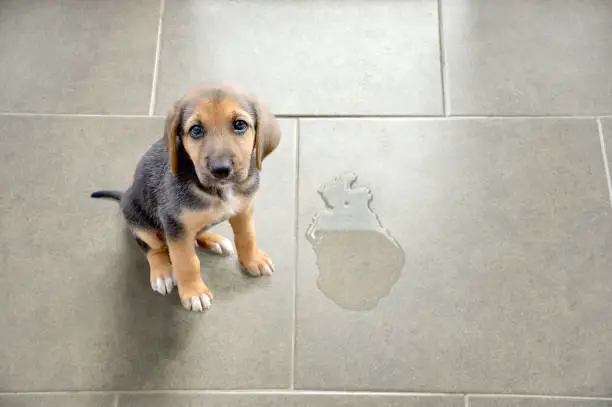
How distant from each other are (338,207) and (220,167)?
0.74 metres

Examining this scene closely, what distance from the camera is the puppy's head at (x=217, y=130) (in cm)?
163

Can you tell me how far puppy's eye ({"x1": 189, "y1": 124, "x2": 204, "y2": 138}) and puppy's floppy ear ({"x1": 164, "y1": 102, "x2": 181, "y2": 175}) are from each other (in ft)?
0.15

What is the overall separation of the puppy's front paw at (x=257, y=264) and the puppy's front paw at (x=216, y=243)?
0.07 m

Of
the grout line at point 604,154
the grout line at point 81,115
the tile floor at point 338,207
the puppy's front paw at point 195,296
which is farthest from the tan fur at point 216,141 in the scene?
the grout line at point 604,154

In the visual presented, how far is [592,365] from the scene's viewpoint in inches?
80.7

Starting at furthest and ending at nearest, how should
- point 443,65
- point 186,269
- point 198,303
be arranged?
point 443,65, point 198,303, point 186,269

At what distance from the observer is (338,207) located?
230 centimetres

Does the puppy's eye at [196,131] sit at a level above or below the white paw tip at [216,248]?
above

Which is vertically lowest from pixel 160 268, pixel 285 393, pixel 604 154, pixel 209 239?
pixel 285 393

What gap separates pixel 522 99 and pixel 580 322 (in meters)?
0.80

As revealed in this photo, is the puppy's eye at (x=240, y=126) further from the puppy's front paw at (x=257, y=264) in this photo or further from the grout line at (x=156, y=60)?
the grout line at (x=156, y=60)

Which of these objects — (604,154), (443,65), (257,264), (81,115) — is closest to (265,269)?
(257,264)

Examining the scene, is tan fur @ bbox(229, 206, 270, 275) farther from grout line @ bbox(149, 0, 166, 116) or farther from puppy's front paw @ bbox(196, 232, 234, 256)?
grout line @ bbox(149, 0, 166, 116)

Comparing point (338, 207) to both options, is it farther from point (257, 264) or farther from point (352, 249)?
point (257, 264)
